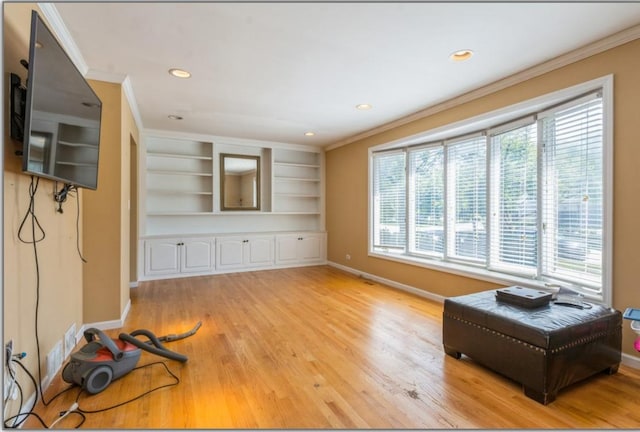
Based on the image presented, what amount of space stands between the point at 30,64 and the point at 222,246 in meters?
4.46

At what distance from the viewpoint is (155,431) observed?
1.64 metres

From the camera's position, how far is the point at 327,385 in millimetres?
2090

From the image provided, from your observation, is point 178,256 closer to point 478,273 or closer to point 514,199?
point 478,273

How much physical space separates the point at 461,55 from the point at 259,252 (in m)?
4.60

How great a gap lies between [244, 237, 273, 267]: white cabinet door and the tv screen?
12.3 ft

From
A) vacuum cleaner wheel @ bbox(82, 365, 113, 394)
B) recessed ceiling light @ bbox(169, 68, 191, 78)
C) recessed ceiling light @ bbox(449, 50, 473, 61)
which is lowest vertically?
vacuum cleaner wheel @ bbox(82, 365, 113, 394)

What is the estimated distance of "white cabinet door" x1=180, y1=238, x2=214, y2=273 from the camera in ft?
17.7

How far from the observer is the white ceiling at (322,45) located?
2.06 m

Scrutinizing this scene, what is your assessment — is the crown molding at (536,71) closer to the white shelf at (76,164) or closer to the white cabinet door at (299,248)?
the white cabinet door at (299,248)

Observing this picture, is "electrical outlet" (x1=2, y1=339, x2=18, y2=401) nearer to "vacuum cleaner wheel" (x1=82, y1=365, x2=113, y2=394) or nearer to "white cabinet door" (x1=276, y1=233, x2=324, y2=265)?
"vacuum cleaner wheel" (x1=82, y1=365, x2=113, y2=394)

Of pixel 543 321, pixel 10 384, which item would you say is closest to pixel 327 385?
pixel 543 321

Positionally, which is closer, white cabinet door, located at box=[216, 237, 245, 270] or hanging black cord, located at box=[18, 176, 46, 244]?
hanging black cord, located at box=[18, 176, 46, 244]

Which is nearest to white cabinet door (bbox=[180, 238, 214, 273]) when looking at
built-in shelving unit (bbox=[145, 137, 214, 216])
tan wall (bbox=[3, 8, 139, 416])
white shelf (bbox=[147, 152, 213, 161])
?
built-in shelving unit (bbox=[145, 137, 214, 216])

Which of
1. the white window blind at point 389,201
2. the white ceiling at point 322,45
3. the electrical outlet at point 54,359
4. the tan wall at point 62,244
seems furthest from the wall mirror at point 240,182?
the electrical outlet at point 54,359
